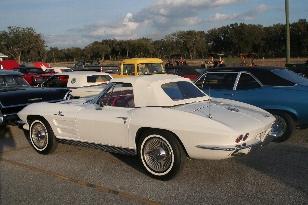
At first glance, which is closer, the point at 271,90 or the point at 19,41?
the point at 271,90

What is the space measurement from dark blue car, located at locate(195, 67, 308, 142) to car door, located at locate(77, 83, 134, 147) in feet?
8.02

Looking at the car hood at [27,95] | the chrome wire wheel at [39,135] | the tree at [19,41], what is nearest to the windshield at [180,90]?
the chrome wire wheel at [39,135]

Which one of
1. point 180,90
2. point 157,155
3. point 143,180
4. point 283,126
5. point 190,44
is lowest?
point 143,180

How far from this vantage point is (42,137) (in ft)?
24.0

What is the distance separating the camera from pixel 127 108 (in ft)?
19.8

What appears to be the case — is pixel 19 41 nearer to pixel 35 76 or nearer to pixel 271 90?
pixel 35 76

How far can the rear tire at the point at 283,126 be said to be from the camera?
754 cm

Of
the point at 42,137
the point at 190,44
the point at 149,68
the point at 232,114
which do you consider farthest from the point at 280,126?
the point at 190,44

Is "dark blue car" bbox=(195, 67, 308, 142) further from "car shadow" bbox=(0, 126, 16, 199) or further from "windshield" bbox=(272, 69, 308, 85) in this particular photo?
"car shadow" bbox=(0, 126, 16, 199)

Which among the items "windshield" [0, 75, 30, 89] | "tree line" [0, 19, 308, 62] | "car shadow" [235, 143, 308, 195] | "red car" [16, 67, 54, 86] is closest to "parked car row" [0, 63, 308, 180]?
"car shadow" [235, 143, 308, 195]

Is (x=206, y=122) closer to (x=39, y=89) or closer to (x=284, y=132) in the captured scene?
(x=284, y=132)

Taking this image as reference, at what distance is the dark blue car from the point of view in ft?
24.7

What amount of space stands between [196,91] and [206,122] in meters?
1.51

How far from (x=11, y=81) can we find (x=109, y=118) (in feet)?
18.2
